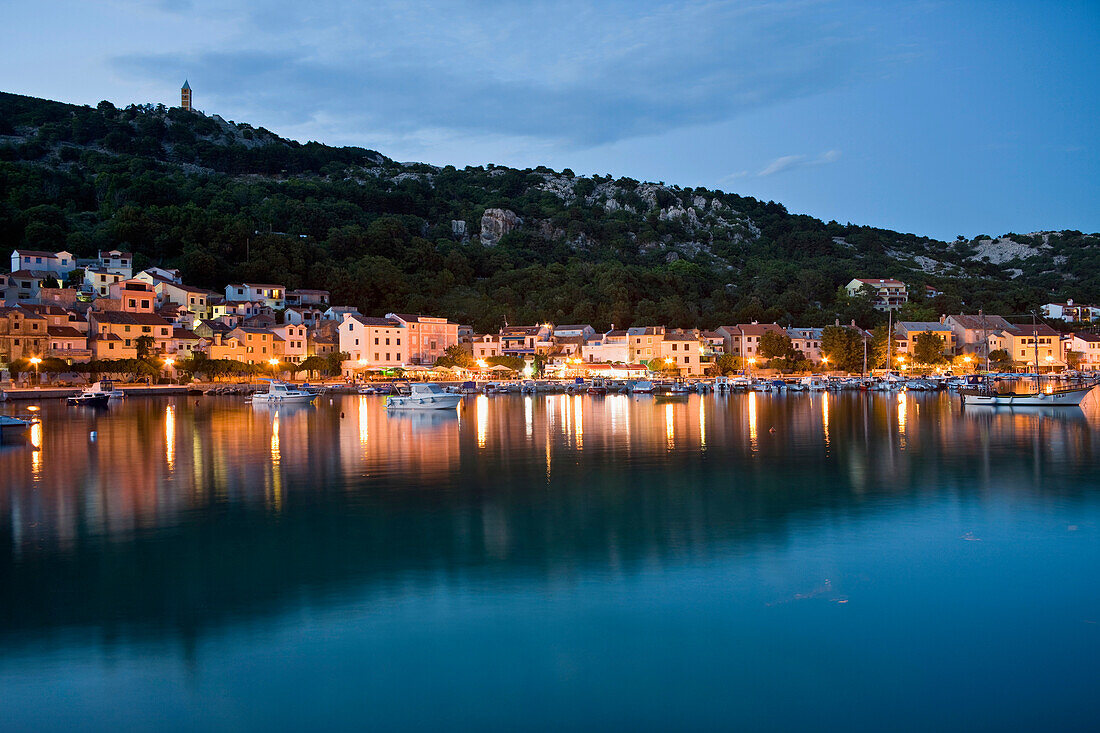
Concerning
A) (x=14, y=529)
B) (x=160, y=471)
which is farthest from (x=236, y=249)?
(x=14, y=529)

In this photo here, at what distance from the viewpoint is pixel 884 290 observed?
81812 mm

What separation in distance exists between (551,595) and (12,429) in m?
23.4

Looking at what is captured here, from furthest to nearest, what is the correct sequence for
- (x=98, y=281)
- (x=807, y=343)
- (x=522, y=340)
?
(x=807, y=343), (x=522, y=340), (x=98, y=281)

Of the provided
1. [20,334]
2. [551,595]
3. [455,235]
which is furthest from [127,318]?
[455,235]

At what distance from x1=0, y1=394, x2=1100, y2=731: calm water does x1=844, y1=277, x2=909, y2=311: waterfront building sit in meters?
66.5

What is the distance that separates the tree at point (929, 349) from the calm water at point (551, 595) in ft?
153

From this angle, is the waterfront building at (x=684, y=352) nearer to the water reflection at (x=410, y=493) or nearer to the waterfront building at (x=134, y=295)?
the water reflection at (x=410, y=493)

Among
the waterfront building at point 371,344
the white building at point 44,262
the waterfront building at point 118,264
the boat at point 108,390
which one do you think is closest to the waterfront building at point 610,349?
the waterfront building at point 371,344

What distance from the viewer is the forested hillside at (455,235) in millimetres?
67375

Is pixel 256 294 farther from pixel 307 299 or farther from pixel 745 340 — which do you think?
pixel 745 340

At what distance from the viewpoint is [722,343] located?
208 ft

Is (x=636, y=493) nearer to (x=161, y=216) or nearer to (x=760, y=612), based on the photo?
(x=760, y=612)

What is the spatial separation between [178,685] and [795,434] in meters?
→ 21.5

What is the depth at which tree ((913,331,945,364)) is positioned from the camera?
61094mm
